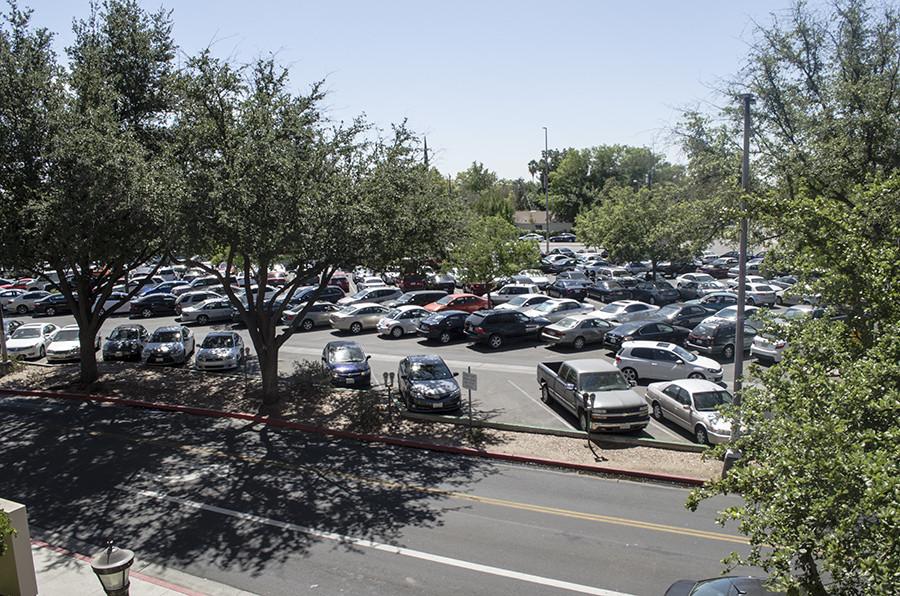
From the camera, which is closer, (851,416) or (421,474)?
(851,416)

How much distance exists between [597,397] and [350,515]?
790cm

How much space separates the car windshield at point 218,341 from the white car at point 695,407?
16.0 metres

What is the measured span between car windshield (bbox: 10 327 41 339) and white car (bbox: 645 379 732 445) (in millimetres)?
26535

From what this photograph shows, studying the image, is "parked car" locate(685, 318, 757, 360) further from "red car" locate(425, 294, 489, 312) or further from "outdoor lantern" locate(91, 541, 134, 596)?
"outdoor lantern" locate(91, 541, 134, 596)

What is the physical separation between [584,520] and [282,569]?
18.7 ft

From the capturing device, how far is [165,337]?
26734 mm

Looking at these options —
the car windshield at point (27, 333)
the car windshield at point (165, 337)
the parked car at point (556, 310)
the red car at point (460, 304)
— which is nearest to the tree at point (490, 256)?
the red car at point (460, 304)

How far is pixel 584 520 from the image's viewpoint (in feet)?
41.2

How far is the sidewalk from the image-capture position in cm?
988

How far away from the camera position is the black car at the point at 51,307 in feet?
130

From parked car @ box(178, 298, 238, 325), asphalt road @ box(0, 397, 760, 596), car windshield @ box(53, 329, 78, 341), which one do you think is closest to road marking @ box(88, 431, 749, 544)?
asphalt road @ box(0, 397, 760, 596)

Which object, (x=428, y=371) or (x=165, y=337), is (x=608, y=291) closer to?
(x=428, y=371)

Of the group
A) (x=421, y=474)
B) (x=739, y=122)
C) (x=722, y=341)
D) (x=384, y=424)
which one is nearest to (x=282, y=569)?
(x=421, y=474)

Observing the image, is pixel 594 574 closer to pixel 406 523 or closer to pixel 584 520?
pixel 584 520
